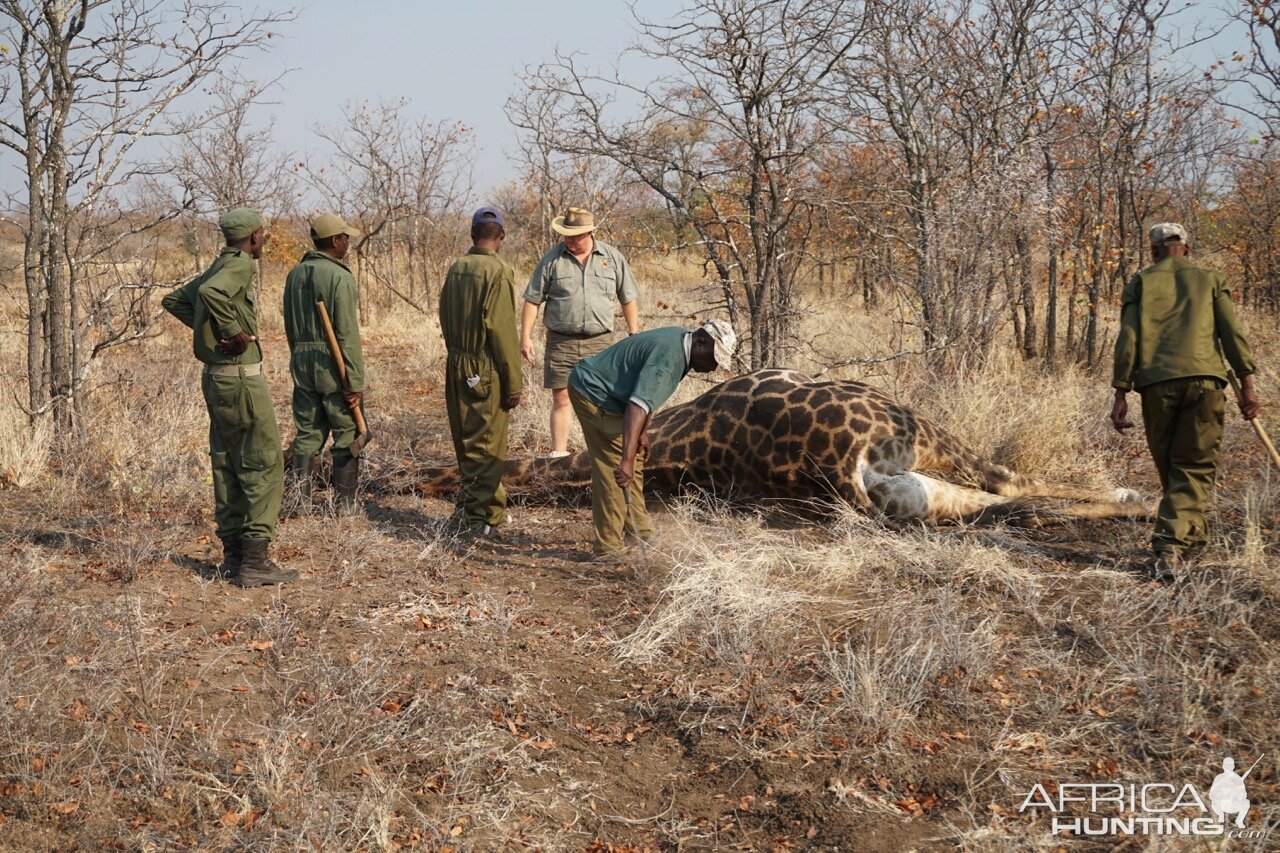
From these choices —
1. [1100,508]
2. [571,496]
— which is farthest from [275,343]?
[1100,508]

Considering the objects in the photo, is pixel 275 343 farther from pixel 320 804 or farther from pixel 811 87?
pixel 320 804

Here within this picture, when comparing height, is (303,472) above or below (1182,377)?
below

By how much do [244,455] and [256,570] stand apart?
0.56m

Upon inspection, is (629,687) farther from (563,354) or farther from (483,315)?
(563,354)

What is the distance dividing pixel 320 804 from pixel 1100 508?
14.7ft

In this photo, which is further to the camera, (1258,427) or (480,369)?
(480,369)

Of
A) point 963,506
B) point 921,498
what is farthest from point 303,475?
point 963,506

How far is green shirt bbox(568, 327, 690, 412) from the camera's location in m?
5.19

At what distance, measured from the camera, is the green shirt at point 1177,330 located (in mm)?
5184

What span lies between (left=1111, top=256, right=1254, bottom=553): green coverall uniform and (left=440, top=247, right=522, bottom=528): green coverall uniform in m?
3.21

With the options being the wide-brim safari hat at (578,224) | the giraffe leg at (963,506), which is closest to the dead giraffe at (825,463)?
the giraffe leg at (963,506)

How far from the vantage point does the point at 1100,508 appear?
6.07 m

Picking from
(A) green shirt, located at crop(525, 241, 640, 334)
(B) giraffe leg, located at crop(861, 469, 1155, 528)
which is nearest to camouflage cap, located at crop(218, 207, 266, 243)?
(A) green shirt, located at crop(525, 241, 640, 334)

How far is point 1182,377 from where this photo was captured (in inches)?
203
